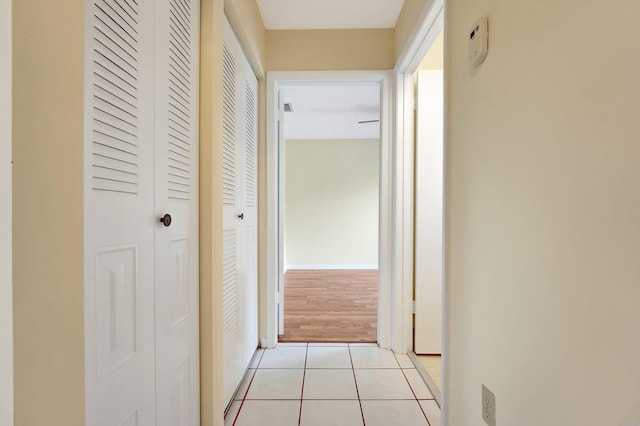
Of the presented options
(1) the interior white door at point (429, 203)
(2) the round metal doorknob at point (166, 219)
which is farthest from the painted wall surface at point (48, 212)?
(1) the interior white door at point (429, 203)

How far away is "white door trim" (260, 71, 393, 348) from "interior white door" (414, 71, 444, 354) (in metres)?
0.21

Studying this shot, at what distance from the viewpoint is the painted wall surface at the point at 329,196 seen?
5.86 metres

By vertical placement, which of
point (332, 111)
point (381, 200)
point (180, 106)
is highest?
point (332, 111)

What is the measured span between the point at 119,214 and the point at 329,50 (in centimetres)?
209

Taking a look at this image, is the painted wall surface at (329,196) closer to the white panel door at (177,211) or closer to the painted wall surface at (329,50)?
the painted wall surface at (329,50)

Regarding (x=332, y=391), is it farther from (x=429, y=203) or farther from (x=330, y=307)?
(x=330, y=307)

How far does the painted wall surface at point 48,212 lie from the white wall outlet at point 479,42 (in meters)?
1.08

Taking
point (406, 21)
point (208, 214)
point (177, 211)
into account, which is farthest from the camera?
point (406, 21)

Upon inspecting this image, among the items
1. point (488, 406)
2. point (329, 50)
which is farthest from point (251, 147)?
point (488, 406)

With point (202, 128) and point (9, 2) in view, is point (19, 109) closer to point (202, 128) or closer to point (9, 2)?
point (9, 2)

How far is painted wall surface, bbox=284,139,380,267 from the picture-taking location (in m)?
5.86

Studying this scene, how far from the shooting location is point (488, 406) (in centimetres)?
102

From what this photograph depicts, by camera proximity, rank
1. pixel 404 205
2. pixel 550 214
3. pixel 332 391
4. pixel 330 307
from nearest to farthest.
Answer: pixel 550 214
pixel 332 391
pixel 404 205
pixel 330 307

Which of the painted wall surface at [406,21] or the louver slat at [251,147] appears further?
the louver slat at [251,147]
